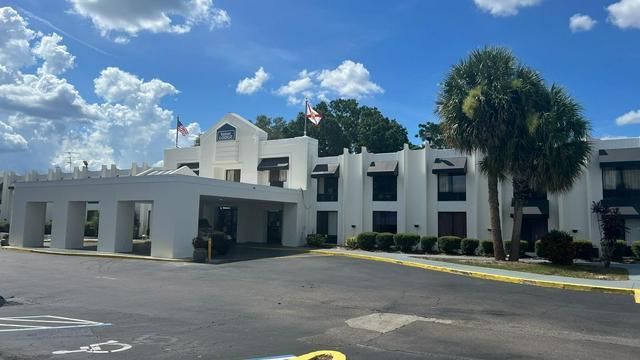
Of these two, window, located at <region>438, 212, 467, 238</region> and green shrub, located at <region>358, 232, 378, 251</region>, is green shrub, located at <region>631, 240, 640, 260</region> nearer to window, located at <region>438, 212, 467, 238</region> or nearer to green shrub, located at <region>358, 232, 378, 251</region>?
window, located at <region>438, 212, 467, 238</region>

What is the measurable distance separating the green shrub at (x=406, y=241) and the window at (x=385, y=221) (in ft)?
7.56

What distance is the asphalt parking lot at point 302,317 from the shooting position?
7.52 meters

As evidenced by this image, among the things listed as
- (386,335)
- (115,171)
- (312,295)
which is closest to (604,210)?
(312,295)

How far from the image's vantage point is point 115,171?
159 ft

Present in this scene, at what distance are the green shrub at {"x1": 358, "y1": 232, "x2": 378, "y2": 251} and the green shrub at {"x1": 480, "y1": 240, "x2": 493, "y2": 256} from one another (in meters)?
6.52

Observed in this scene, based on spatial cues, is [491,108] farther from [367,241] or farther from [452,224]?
[367,241]

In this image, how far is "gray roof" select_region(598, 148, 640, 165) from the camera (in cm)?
2606

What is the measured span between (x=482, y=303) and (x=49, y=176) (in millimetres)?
54438

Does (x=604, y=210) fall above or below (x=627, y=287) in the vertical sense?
above

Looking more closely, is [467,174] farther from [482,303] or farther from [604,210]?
[482,303]

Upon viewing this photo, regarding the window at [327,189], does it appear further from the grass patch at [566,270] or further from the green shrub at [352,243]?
the grass patch at [566,270]

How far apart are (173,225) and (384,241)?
12953 millimetres

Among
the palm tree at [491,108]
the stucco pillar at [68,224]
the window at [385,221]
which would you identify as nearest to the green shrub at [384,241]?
the window at [385,221]

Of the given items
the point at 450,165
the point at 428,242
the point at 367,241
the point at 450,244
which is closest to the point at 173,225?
the point at 367,241
